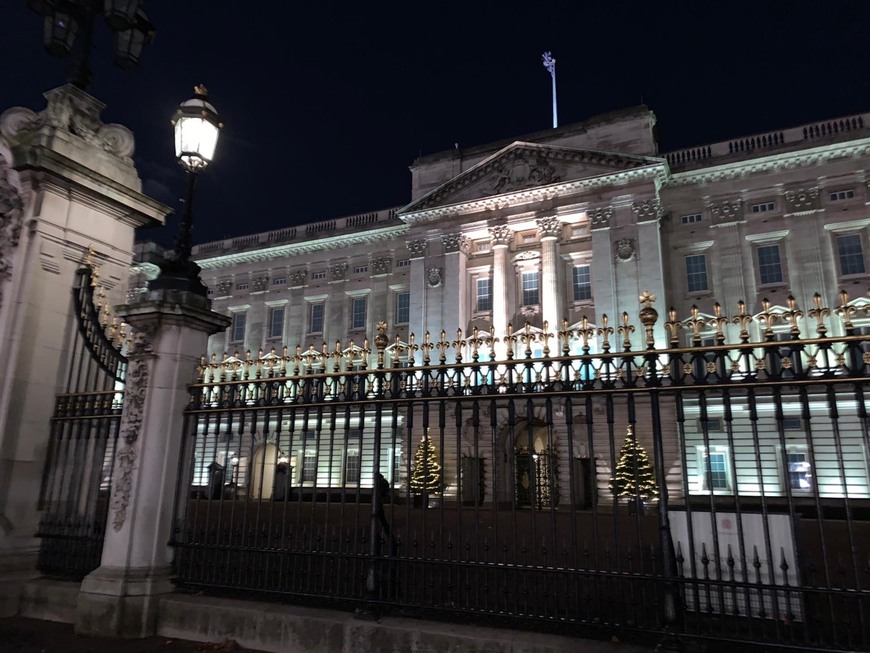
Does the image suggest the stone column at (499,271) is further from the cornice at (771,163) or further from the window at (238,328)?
the window at (238,328)

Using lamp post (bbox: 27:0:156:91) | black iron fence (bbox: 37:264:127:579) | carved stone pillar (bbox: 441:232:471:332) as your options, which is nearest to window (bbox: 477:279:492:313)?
carved stone pillar (bbox: 441:232:471:332)

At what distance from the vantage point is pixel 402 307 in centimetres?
Answer: 4166

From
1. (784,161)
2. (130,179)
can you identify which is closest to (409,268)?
(784,161)

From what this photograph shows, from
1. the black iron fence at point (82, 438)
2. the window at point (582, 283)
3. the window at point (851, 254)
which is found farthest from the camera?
the window at point (582, 283)

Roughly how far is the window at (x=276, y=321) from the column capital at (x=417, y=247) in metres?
12.8

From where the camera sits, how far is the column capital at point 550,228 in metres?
35.2

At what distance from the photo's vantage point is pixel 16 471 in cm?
717

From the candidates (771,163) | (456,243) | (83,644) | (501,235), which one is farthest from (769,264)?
(83,644)

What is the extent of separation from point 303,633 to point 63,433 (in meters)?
4.26

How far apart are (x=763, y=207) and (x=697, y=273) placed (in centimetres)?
486

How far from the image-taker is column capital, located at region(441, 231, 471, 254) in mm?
37312

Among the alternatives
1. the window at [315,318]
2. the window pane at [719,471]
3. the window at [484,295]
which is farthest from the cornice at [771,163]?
the window at [315,318]

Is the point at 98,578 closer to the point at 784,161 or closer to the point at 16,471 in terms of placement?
the point at 16,471

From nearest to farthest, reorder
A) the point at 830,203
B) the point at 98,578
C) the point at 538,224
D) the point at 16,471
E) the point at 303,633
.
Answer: the point at 303,633 < the point at 98,578 < the point at 16,471 < the point at 830,203 < the point at 538,224
